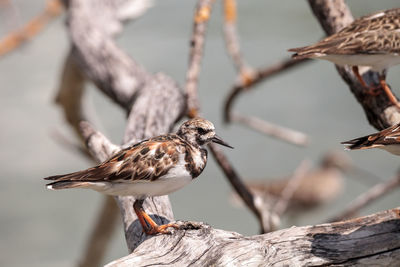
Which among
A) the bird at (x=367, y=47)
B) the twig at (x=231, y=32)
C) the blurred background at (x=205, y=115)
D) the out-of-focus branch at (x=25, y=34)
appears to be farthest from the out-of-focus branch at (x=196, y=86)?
the blurred background at (x=205, y=115)

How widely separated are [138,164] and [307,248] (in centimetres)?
97

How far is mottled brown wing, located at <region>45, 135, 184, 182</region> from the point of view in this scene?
9.50 ft

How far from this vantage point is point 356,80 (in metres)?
3.90

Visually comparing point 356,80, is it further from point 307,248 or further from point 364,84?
point 307,248

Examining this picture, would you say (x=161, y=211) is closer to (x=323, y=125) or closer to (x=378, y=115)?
(x=378, y=115)

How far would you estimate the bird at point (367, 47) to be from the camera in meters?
3.50

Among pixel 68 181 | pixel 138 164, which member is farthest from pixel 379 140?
pixel 68 181

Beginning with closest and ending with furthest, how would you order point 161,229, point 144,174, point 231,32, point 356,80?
1. point 161,229
2. point 144,174
3. point 356,80
4. point 231,32

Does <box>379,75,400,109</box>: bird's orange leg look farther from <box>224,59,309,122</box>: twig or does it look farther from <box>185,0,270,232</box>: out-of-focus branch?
<box>224,59,309,122</box>: twig

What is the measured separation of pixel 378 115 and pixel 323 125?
20.2 feet

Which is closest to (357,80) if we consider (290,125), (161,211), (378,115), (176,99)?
(378,115)

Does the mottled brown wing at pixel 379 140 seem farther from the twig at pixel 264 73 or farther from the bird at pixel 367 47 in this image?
the twig at pixel 264 73

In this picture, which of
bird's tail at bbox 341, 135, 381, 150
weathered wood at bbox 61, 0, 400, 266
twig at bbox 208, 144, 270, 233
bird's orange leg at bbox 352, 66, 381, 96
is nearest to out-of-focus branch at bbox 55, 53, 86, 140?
twig at bbox 208, 144, 270, 233

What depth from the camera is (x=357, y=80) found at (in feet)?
12.8
